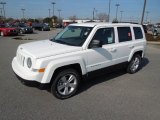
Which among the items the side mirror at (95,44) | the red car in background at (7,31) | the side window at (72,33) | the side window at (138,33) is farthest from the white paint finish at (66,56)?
the red car in background at (7,31)

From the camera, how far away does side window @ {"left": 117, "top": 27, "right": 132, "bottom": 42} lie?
586 cm

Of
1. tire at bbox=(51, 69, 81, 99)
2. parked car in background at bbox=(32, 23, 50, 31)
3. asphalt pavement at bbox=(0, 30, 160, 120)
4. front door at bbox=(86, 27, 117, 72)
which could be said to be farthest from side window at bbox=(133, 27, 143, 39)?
parked car in background at bbox=(32, 23, 50, 31)

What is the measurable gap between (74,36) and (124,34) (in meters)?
1.72

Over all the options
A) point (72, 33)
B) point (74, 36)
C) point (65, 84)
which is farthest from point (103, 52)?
point (65, 84)

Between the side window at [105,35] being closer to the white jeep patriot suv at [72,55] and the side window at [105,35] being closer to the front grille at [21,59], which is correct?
the white jeep patriot suv at [72,55]

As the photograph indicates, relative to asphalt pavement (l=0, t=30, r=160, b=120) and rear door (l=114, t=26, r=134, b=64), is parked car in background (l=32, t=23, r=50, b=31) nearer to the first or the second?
asphalt pavement (l=0, t=30, r=160, b=120)

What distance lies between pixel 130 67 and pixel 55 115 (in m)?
3.84

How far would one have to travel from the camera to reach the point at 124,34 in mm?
6082

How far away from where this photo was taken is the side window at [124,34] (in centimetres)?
586

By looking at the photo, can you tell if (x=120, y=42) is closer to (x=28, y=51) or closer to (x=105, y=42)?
(x=105, y=42)

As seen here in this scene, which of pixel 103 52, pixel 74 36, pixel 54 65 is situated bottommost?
pixel 54 65

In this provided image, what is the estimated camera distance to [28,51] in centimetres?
455

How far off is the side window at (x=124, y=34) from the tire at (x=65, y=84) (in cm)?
205

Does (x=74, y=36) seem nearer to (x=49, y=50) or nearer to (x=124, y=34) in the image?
(x=49, y=50)
